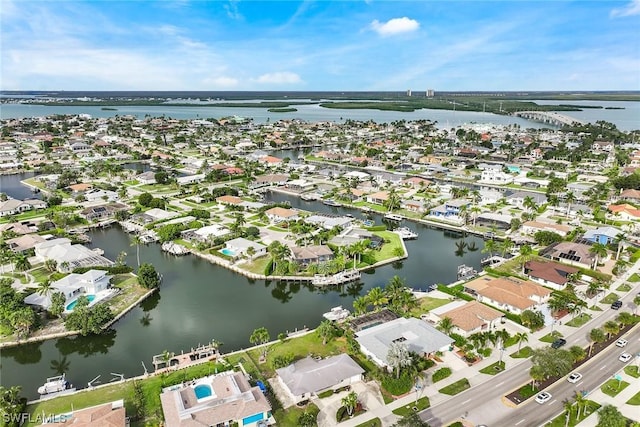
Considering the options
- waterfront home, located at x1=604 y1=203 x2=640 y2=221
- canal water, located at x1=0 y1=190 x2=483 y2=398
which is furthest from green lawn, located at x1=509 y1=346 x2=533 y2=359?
waterfront home, located at x1=604 y1=203 x2=640 y2=221

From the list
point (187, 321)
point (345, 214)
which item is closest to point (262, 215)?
point (345, 214)

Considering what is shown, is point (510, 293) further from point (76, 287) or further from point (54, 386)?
point (76, 287)

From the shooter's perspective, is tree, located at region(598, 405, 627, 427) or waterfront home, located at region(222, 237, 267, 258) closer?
tree, located at region(598, 405, 627, 427)

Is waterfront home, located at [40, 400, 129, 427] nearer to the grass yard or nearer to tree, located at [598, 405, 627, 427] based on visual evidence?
the grass yard

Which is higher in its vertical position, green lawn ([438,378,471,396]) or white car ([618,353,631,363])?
white car ([618,353,631,363])

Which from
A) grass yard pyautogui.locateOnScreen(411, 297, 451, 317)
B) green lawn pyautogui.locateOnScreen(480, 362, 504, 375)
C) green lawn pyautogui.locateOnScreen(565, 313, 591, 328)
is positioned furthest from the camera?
grass yard pyautogui.locateOnScreen(411, 297, 451, 317)

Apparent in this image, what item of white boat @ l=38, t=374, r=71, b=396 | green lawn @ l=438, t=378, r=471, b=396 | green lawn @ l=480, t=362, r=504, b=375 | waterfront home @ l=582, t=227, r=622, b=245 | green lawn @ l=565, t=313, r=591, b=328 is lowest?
white boat @ l=38, t=374, r=71, b=396

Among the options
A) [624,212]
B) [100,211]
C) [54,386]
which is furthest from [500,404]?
[100,211]
